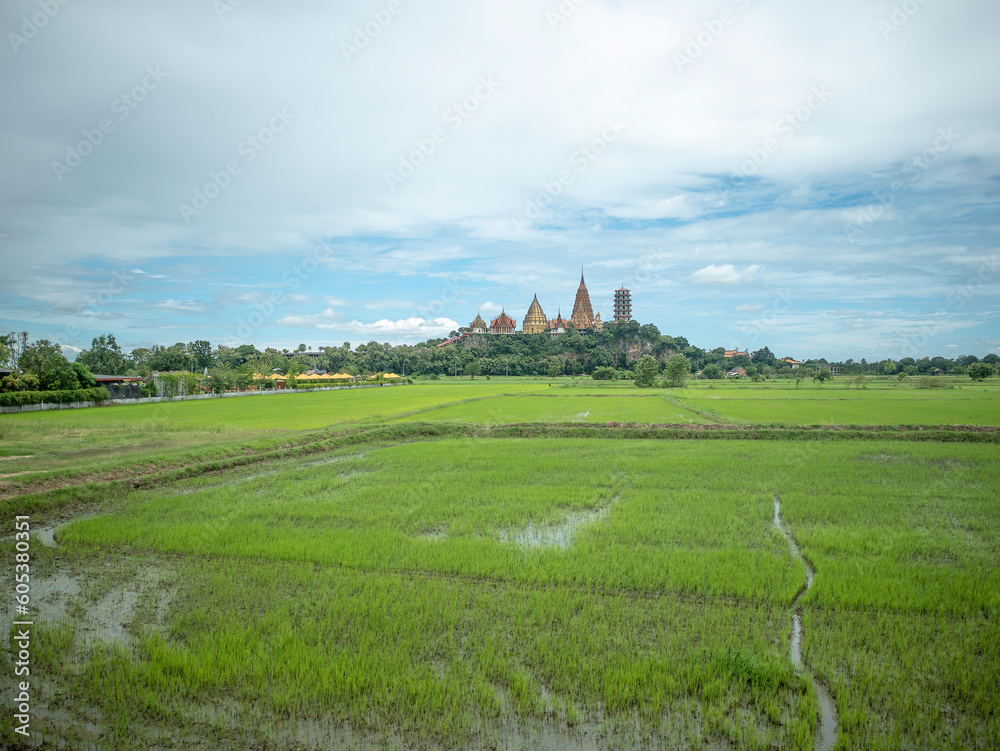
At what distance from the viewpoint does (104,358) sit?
241 feet

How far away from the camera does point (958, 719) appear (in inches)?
169

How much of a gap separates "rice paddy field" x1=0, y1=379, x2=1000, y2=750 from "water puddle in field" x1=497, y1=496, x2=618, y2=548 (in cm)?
8

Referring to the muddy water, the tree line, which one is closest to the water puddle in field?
the muddy water

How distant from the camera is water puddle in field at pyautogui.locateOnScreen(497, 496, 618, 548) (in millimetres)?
8659

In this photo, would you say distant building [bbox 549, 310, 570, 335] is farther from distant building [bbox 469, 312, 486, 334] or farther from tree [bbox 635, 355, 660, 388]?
tree [bbox 635, 355, 660, 388]

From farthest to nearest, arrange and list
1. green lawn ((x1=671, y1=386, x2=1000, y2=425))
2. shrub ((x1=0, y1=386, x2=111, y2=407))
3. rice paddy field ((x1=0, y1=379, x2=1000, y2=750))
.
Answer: shrub ((x1=0, y1=386, x2=111, y2=407))
green lawn ((x1=671, y1=386, x2=1000, y2=425))
rice paddy field ((x1=0, y1=379, x2=1000, y2=750))

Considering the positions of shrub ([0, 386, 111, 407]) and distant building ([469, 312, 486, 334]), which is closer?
shrub ([0, 386, 111, 407])

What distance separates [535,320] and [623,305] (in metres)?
30.1

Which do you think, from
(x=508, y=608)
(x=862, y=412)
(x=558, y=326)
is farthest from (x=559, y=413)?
(x=558, y=326)

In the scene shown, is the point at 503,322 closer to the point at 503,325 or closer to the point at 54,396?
the point at 503,325

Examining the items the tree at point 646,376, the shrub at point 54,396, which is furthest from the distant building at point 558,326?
the shrub at point 54,396

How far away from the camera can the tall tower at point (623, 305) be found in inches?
5984

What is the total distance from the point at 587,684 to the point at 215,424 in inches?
973

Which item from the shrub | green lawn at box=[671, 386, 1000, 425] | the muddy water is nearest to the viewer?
the muddy water
